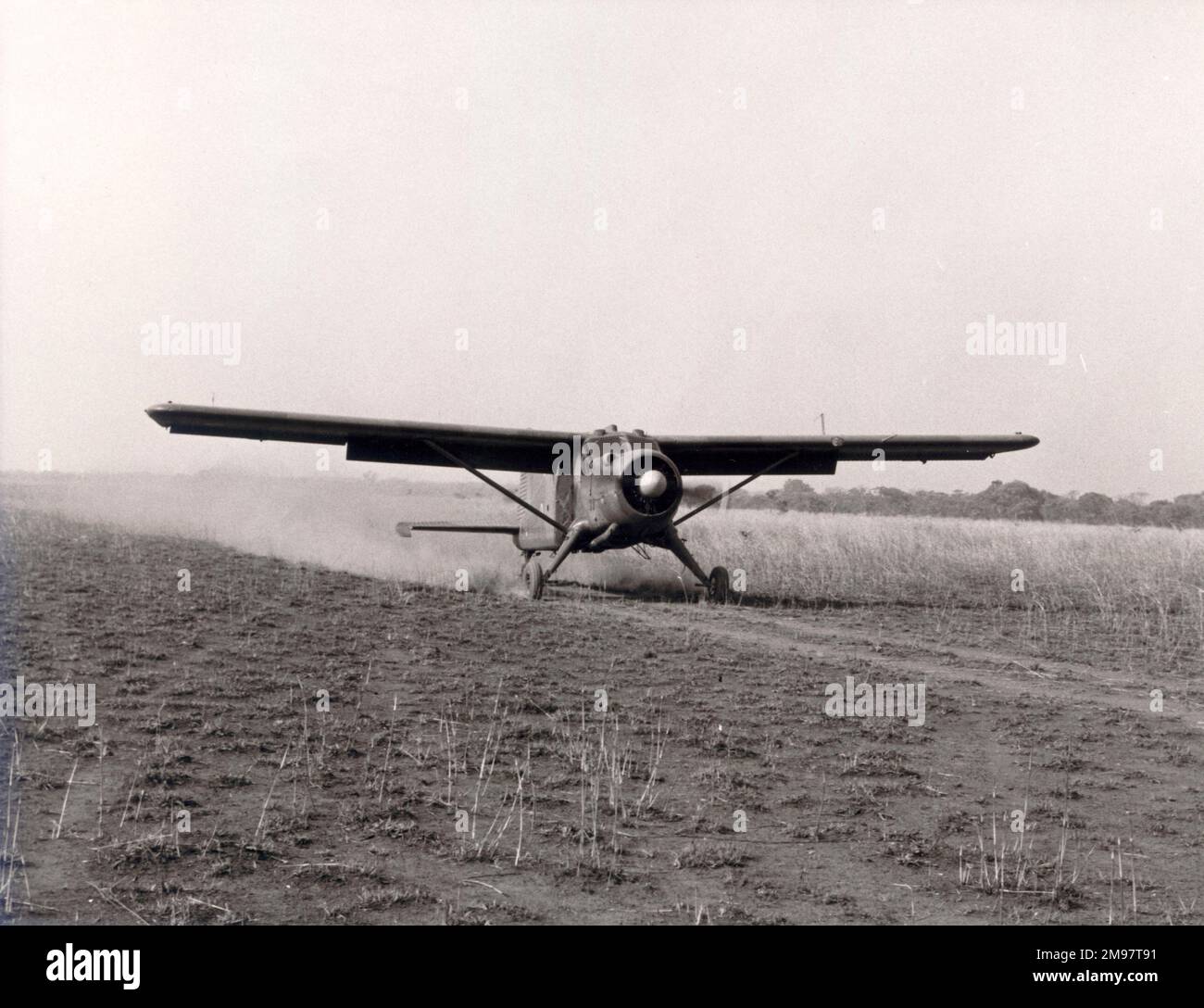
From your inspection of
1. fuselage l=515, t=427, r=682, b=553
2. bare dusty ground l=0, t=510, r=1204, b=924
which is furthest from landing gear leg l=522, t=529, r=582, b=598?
bare dusty ground l=0, t=510, r=1204, b=924

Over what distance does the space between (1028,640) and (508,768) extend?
914cm

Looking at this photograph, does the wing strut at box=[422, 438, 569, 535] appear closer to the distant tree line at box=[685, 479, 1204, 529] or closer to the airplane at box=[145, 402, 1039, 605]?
the airplane at box=[145, 402, 1039, 605]

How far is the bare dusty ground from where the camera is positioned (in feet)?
16.8

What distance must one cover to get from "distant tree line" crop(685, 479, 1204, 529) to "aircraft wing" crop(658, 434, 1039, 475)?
3994 centimetres

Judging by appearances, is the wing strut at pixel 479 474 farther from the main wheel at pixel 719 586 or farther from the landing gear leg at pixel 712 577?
the main wheel at pixel 719 586

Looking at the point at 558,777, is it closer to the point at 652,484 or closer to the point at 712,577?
the point at 652,484

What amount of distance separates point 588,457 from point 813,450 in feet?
14.6

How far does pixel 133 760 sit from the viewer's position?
6.71 m

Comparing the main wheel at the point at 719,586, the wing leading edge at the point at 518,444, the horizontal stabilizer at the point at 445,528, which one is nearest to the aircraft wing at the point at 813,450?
the wing leading edge at the point at 518,444

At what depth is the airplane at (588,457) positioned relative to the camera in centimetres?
1551

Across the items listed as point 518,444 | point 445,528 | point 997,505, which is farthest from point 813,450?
point 997,505

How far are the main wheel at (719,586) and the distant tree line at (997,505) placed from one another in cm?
4275
